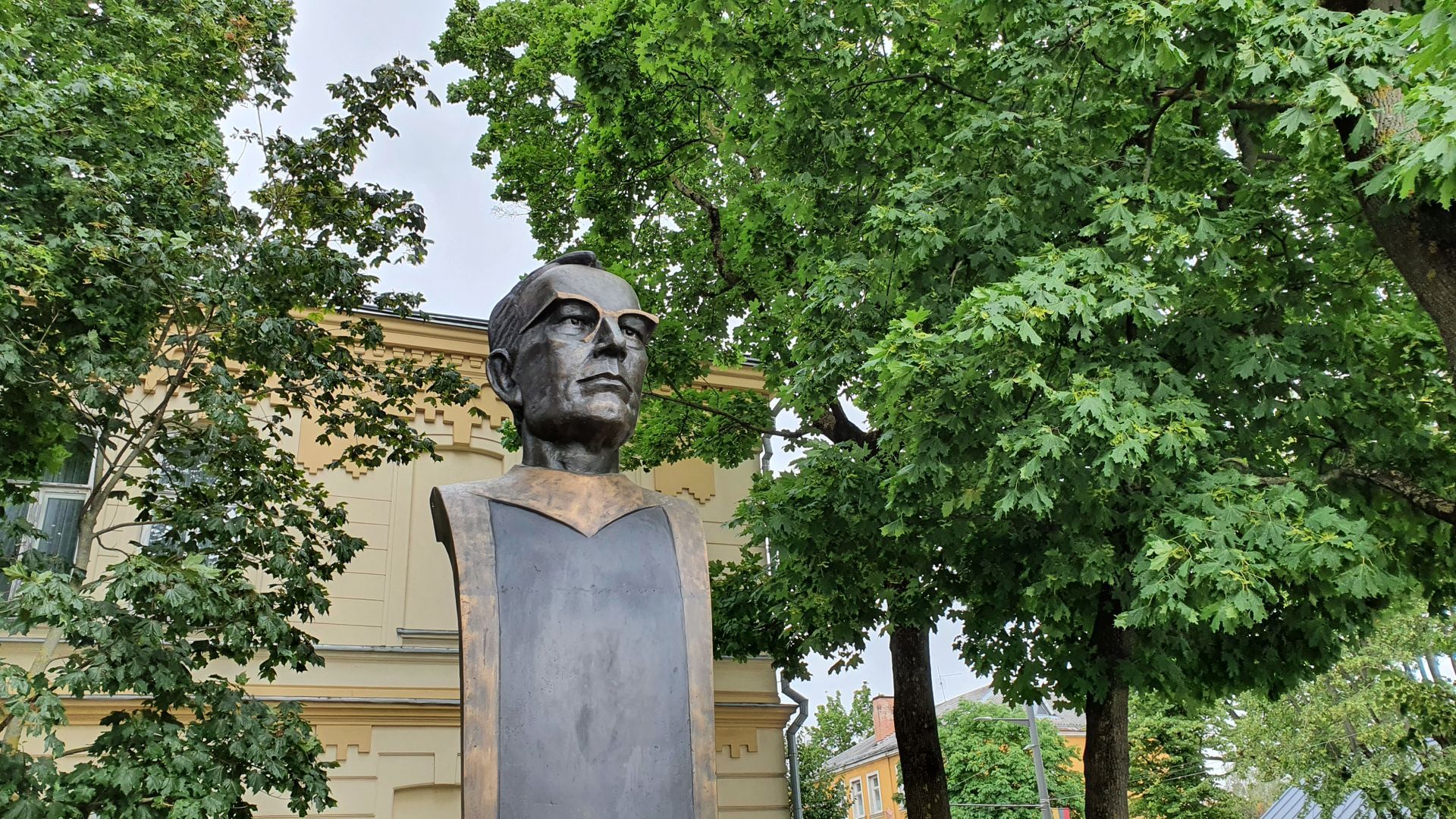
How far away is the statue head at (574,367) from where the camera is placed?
3617mm

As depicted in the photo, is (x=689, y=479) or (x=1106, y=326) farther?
(x=689, y=479)

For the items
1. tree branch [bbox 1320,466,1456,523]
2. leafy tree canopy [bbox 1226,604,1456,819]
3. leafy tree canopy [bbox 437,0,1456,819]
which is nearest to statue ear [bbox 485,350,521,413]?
leafy tree canopy [bbox 437,0,1456,819]

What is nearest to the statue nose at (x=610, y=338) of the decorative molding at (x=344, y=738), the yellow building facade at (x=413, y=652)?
the yellow building facade at (x=413, y=652)

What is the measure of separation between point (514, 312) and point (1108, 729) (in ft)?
20.4

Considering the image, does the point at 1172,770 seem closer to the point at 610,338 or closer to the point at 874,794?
the point at 874,794

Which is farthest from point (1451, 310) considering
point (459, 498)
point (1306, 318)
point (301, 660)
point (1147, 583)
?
point (301, 660)

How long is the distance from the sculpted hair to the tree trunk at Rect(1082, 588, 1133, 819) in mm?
5331

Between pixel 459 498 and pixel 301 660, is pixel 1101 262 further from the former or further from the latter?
pixel 301 660

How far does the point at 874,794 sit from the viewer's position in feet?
163

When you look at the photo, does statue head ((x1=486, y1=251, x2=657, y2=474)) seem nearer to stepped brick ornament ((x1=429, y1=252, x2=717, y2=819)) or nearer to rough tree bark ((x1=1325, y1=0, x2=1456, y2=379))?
stepped brick ornament ((x1=429, y1=252, x2=717, y2=819))

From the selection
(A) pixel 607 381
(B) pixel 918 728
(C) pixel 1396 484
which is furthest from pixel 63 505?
(C) pixel 1396 484

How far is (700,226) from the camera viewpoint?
11953 mm

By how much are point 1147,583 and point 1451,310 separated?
2292mm

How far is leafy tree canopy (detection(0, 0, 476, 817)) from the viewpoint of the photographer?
6117 millimetres
